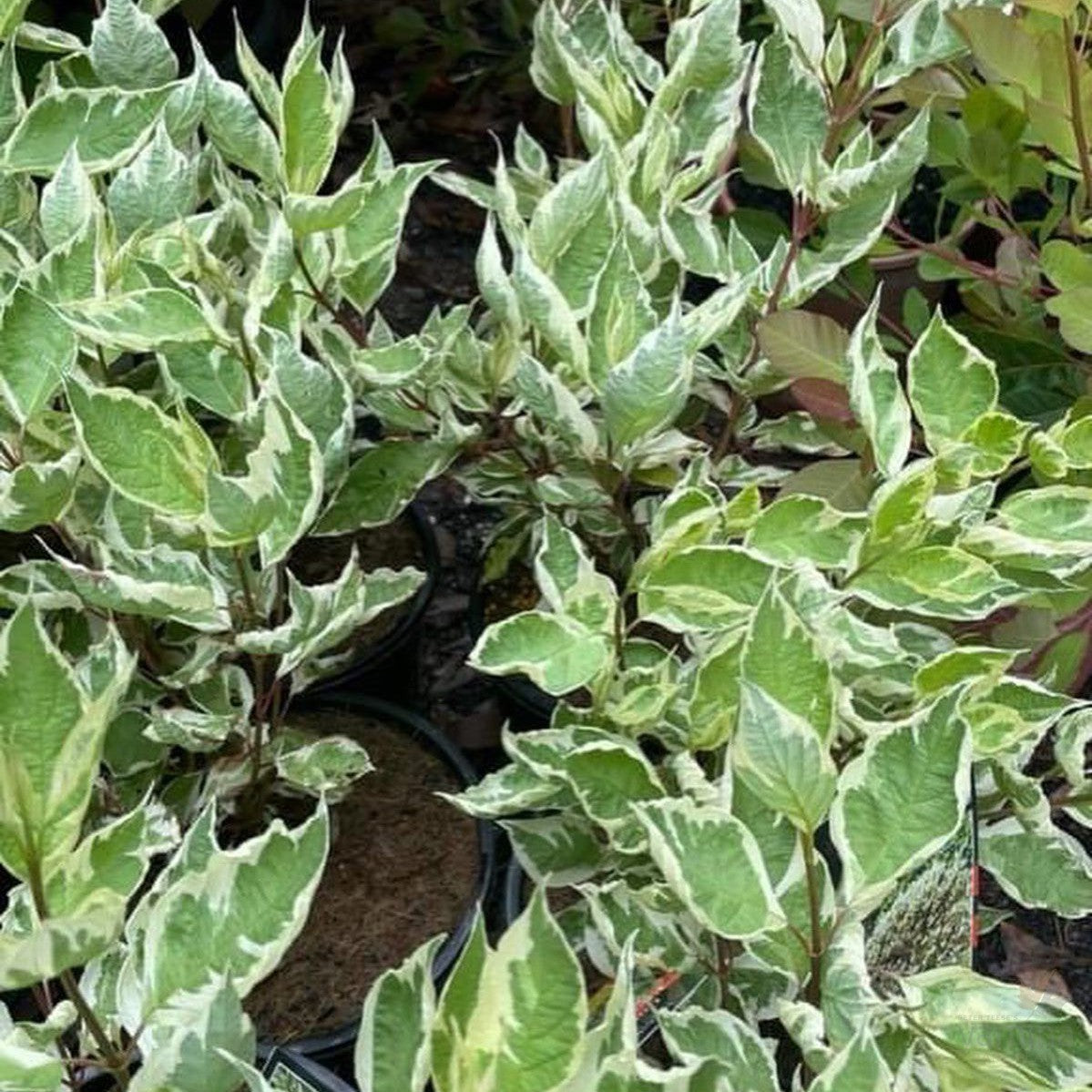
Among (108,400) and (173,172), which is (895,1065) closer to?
(108,400)

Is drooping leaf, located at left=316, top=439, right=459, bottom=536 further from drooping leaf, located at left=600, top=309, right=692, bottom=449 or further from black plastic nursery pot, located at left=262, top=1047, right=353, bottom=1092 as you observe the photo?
black plastic nursery pot, located at left=262, top=1047, right=353, bottom=1092

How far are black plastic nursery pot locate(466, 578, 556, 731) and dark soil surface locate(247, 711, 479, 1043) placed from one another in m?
0.10

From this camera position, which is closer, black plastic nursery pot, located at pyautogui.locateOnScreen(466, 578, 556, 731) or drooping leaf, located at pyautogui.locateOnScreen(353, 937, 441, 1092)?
drooping leaf, located at pyautogui.locateOnScreen(353, 937, 441, 1092)

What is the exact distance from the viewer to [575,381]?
1176 mm

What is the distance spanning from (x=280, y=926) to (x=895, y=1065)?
0.31m

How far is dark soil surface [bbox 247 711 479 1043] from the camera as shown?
1.22 metres

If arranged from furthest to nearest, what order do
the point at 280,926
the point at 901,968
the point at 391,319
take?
the point at 391,319 < the point at 901,968 < the point at 280,926

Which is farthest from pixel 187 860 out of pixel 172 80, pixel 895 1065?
pixel 172 80

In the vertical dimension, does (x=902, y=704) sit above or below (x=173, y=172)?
below

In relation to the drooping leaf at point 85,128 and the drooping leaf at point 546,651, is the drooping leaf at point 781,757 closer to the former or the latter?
the drooping leaf at point 546,651

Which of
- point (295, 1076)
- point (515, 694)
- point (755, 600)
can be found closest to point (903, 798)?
point (755, 600)

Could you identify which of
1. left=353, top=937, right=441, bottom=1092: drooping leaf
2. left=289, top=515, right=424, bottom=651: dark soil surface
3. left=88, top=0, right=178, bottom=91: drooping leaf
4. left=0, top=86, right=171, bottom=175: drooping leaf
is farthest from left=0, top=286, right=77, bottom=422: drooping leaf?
left=289, top=515, right=424, bottom=651: dark soil surface

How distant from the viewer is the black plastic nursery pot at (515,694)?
1.43 meters

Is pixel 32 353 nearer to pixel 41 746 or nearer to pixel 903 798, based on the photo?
pixel 41 746
